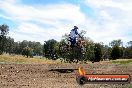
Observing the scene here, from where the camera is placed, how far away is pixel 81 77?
10711 millimetres

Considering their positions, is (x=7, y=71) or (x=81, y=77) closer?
(x=81, y=77)

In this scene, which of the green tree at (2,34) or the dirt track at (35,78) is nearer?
the dirt track at (35,78)

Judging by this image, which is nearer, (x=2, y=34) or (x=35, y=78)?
(x=35, y=78)

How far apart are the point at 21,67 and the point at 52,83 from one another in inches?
219

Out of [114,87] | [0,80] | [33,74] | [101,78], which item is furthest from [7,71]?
[101,78]

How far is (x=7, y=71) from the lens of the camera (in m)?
20.5

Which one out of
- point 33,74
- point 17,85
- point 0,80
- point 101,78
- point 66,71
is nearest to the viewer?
point 101,78

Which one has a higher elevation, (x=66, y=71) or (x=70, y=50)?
(x=70, y=50)

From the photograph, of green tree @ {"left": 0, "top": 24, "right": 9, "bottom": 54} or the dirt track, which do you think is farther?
green tree @ {"left": 0, "top": 24, "right": 9, "bottom": 54}

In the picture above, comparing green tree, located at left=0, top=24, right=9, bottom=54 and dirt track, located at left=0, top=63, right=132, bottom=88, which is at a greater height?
green tree, located at left=0, top=24, right=9, bottom=54

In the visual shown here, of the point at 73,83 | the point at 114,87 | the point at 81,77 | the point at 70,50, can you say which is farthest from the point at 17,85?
the point at 70,50

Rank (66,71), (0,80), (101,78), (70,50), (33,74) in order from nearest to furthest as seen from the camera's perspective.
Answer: (101,78)
(0,80)
(33,74)
(66,71)
(70,50)

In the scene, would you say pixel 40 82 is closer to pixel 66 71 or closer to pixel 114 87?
pixel 114 87

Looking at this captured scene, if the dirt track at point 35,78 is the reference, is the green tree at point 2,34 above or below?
above
